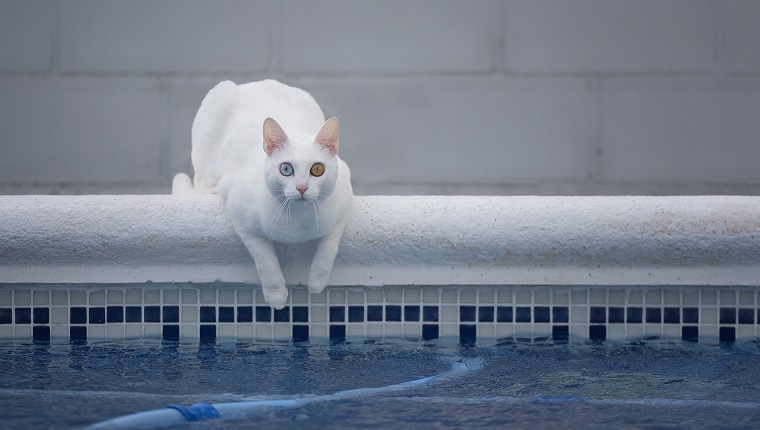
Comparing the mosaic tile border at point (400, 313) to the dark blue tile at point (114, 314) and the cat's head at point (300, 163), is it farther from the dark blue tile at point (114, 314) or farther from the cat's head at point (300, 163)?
the cat's head at point (300, 163)

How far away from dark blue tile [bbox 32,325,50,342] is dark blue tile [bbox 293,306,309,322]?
0.54 meters

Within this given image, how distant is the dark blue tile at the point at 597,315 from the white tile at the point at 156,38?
1909mm

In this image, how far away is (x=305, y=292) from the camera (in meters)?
1.82

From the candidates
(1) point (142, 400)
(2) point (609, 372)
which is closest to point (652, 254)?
(2) point (609, 372)

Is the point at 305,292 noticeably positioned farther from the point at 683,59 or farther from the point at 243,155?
the point at 683,59

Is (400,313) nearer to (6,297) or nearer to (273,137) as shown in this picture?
(273,137)

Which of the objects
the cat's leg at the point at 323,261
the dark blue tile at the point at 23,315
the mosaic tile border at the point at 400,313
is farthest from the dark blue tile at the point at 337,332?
the dark blue tile at the point at 23,315

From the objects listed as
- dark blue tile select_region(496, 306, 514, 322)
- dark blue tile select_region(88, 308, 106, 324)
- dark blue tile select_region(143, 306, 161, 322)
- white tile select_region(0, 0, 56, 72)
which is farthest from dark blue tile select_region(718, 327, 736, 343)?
white tile select_region(0, 0, 56, 72)

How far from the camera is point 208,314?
5.96ft

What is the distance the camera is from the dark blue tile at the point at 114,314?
5.91 feet

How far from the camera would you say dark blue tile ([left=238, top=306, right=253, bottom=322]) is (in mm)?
1817

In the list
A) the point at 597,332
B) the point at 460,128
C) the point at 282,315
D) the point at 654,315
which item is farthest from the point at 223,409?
the point at 460,128

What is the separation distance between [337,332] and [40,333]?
0.65 metres

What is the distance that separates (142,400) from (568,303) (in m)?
0.98
